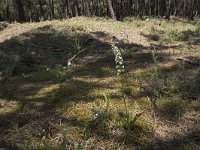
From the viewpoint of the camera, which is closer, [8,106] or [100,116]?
[100,116]

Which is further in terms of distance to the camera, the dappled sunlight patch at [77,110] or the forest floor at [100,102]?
the dappled sunlight patch at [77,110]

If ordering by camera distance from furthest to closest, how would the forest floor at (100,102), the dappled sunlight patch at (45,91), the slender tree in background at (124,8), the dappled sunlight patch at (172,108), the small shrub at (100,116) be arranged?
the slender tree in background at (124,8)
the dappled sunlight patch at (45,91)
the dappled sunlight patch at (172,108)
the small shrub at (100,116)
the forest floor at (100,102)

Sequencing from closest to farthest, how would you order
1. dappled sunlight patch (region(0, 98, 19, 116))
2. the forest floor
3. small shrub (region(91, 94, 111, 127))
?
the forest floor < small shrub (region(91, 94, 111, 127)) < dappled sunlight patch (region(0, 98, 19, 116))

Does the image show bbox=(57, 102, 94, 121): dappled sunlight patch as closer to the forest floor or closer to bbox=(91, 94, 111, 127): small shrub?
the forest floor

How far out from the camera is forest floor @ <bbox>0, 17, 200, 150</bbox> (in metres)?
3.96

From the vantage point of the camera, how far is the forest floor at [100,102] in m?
3.96

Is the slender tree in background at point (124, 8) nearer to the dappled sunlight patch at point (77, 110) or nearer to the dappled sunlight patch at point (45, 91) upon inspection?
the dappled sunlight patch at point (45, 91)

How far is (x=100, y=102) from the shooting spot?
4883mm

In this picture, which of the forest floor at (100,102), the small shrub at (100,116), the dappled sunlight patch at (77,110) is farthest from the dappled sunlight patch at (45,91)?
the small shrub at (100,116)

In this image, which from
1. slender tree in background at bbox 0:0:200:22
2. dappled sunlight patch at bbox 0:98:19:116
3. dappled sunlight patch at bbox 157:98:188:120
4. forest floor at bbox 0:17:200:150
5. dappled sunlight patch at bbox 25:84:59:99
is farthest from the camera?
slender tree in background at bbox 0:0:200:22

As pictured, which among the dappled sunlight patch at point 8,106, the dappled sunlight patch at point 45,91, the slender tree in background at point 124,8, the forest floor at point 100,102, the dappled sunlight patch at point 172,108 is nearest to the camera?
the forest floor at point 100,102

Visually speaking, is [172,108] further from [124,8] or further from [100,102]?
[124,8]

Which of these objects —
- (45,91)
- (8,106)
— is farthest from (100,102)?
(8,106)

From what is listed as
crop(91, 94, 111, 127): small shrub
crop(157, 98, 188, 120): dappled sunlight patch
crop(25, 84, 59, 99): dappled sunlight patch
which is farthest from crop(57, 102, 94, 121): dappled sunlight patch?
crop(157, 98, 188, 120): dappled sunlight patch
